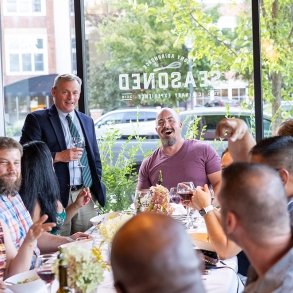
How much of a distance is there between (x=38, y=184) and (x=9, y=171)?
1.12 feet

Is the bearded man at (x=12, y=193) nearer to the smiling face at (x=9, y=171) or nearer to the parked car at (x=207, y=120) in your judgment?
the smiling face at (x=9, y=171)

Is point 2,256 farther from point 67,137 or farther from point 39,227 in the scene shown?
point 67,137

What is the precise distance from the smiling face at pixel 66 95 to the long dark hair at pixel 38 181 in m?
1.24

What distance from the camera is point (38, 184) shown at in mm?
3096

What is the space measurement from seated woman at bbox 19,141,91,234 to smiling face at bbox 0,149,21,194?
0.24 metres

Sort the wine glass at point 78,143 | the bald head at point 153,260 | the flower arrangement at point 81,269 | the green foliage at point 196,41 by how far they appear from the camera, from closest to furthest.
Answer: the bald head at point 153,260, the flower arrangement at point 81,269, the wine glass at point 78,143, the green foliage at point 196,41

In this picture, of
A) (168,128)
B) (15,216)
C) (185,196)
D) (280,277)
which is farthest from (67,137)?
(280,277)

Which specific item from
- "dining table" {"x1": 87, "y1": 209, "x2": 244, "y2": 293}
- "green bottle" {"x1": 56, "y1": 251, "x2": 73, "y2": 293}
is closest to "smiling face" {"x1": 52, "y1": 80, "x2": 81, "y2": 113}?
"dining table" {"x1": 87, "y1": 209, "x2": 244, "y2": 293}

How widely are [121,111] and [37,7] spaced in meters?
1.24

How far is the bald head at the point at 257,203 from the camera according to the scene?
1.43 m

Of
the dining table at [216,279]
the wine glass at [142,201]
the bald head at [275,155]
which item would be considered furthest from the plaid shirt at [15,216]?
the bald head at [275,155]

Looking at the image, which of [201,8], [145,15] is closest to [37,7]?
[145,15]

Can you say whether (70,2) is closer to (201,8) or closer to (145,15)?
(145,15)

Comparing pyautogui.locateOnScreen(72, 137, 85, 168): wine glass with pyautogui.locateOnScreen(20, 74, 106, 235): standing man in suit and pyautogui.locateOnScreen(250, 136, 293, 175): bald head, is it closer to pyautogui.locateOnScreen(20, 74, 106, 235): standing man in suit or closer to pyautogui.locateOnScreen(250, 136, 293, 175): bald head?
pyautogui.locateOnScreen(20, 74, 106, 235): standing man in suit
